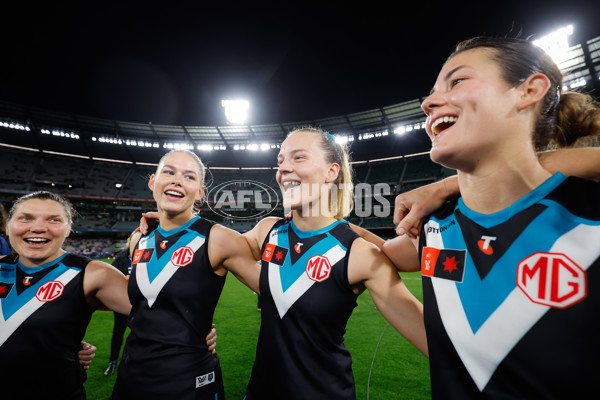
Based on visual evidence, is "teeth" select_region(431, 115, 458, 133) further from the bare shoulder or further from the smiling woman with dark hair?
the smiling woman with dark hair

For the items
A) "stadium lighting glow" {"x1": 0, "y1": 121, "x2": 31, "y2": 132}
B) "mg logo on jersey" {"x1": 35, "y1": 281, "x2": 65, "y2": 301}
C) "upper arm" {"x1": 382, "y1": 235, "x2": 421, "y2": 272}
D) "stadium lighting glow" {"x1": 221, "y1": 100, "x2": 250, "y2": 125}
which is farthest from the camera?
"stadium lighting glow" {"x1": 0, "y1": 121, "x2": 31, "y2": 132}

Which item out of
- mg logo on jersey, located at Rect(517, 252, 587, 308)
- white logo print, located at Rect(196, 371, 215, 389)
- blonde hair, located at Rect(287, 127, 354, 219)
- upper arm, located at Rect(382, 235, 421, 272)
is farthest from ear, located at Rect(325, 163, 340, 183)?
white logo print, located at Rect(196, 371, 215, 389)

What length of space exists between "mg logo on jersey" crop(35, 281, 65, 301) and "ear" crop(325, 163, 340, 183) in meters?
2.22

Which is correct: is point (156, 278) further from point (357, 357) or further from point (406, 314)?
point (357, 357)

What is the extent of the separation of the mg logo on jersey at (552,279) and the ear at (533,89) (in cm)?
62

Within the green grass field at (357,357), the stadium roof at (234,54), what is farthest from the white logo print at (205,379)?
the stadium roof at (234,54)

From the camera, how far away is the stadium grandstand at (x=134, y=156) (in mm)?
29906

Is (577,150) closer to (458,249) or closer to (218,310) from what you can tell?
(458,249)

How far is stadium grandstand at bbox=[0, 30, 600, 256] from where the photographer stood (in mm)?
A: 29906

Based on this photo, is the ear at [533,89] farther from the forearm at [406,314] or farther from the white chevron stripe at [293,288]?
the white chevron stripe at [293,288]

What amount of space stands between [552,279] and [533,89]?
774mm

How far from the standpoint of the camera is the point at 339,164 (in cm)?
224

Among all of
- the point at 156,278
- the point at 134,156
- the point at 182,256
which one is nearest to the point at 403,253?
the point at 182,256

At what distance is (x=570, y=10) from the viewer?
11.7 metres
